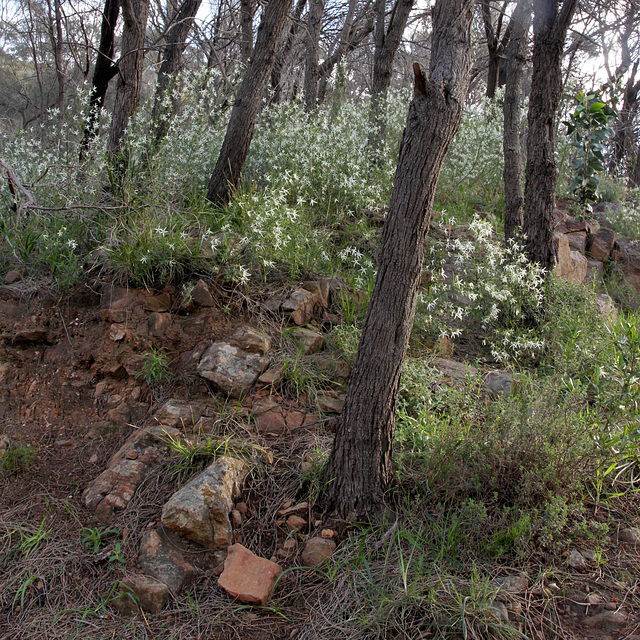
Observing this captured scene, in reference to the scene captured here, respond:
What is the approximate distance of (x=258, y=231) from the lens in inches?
169

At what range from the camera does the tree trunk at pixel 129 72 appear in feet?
17.4

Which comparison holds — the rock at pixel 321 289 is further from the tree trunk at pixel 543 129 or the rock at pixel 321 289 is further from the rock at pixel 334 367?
the tree trunk at pixel 543 129

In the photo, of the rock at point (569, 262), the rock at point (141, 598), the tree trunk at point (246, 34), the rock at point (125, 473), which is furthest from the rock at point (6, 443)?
the tree trunk at point (246, 34)

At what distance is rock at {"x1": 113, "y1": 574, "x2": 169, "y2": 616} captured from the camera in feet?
8.20

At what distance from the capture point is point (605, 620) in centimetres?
226

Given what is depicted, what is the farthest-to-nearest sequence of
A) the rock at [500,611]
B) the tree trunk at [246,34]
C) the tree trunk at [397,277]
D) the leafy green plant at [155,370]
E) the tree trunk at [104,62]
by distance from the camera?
the tree trunk at [246,34], the tree trunk at [104,62], the leafy green plant at [155,370], the tree trunk at [397,277], the rock at [500,611]

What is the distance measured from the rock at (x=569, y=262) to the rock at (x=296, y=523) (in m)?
4.24

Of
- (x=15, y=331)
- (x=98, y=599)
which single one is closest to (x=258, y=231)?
(x=15, y=331)

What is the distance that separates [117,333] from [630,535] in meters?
3.38

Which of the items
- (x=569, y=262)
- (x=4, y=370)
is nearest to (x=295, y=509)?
(x=4, y=370)

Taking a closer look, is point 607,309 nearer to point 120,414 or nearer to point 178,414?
point 178,414

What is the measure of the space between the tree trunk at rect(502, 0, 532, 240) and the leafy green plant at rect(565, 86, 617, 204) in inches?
120

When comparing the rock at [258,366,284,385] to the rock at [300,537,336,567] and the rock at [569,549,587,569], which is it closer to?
the rock at [300,537,336,567]

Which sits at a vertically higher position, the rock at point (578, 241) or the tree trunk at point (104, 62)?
the tree trunk at point (104, 62)
